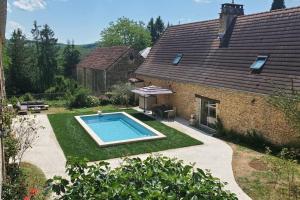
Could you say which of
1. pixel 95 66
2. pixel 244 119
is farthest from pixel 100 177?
pixel 95 66

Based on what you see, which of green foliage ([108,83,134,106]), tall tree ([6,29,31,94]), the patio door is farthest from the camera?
tall tree ([6,29,31,94])

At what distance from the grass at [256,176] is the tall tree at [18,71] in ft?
118

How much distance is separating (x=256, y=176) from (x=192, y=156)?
3676 millimetres

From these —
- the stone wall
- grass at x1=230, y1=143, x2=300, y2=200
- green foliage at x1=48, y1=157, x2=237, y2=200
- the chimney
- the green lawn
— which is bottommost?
grass at x1=230, y1=143, x2=300, y2=200

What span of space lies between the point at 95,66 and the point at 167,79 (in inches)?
584

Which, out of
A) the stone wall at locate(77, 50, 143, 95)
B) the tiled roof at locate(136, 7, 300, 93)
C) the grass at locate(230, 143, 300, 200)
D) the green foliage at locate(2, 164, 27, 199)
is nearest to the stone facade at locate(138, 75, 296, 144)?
the tiled roof at locate(136, 7, 300, 93)

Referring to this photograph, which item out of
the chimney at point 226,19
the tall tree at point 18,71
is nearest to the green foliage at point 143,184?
the chimney at point 226,19

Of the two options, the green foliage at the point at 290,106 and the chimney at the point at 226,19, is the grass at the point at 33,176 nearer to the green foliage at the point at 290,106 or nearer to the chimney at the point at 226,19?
the green foliage at the point at 290,106

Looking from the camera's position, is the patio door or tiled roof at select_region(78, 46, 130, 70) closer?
the patio door

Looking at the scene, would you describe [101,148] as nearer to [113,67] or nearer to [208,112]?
[208,112]

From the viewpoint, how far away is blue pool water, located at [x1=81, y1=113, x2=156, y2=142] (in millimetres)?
21184

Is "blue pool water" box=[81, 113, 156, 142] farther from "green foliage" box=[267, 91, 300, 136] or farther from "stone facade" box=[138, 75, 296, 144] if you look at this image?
"green foliage" box=[267, 91, 300, 136]

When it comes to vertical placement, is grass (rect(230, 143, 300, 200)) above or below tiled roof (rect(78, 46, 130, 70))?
below

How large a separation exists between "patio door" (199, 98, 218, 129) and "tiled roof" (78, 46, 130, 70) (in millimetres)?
15623
